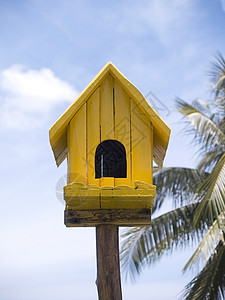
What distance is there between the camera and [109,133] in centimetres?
486

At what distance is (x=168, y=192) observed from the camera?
12398 millimetres

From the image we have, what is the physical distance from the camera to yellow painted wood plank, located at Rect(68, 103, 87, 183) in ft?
15.5

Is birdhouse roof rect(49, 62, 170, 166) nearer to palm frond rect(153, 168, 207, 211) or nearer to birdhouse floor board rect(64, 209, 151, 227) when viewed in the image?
birdhouse floor board rect(64, 209, 151, 227)

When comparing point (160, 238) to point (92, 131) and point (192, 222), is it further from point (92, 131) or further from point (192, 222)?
point (92, 131)

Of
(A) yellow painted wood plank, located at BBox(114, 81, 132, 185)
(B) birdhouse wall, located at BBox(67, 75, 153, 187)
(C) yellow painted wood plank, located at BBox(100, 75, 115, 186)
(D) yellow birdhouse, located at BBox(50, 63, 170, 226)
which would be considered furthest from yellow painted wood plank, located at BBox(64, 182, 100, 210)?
(C) yellow painted wood plank, located at BBox(100, 75, 115, 186)

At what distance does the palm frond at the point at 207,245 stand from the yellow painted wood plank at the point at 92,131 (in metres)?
6.41

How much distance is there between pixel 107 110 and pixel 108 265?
1.41 meters

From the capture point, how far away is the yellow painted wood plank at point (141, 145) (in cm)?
479

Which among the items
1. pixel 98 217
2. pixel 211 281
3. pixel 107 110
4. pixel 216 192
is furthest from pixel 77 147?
pixel 211 281

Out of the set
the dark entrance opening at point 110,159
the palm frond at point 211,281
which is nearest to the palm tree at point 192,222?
the palm frond at point 211,281

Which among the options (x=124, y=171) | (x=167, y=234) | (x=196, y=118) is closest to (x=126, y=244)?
(x=167, y=234)

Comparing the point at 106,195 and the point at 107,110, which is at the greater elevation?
the point at 107,110

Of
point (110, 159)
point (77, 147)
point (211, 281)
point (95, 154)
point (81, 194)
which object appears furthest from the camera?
point (211, 281)

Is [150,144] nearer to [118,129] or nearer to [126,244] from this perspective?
[118,129]
